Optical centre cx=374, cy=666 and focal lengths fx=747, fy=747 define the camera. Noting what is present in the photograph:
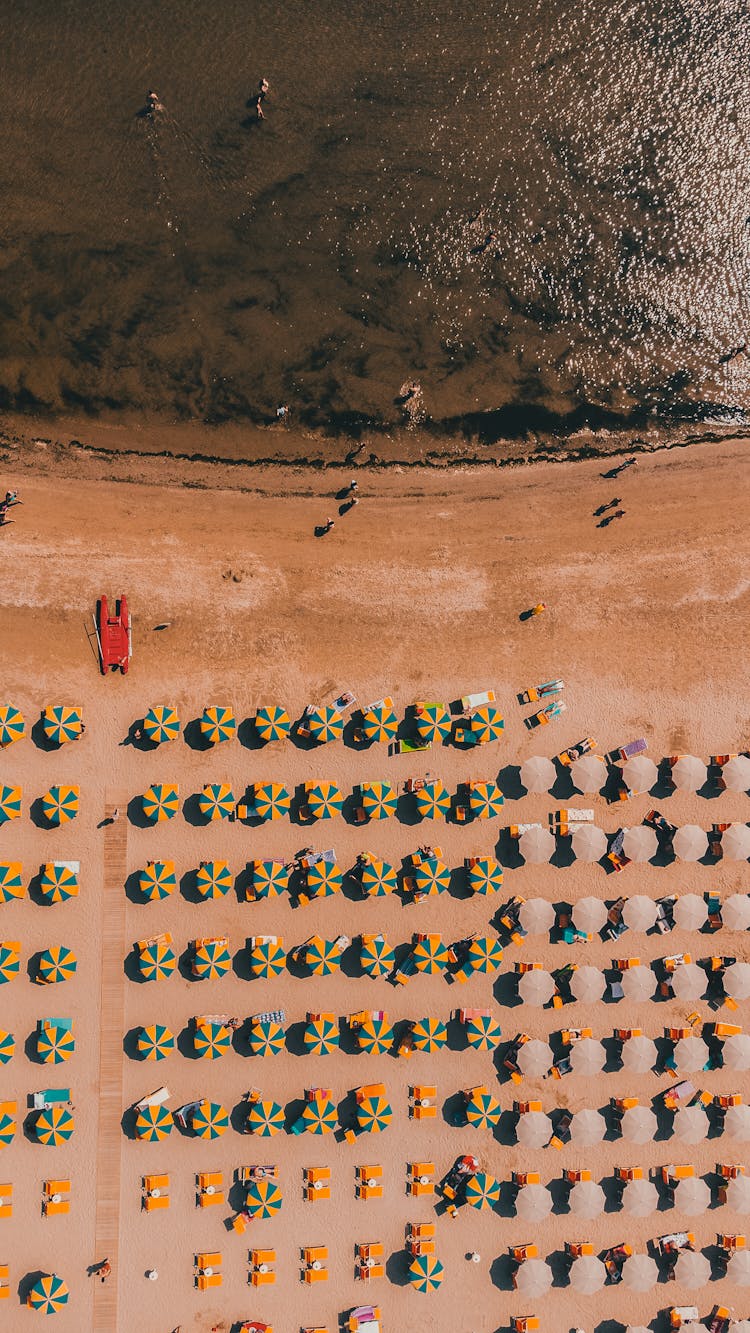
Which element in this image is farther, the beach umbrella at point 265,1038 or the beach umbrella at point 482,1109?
the beach umbrella at point 482,1109

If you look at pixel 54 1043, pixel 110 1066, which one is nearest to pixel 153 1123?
pixel 110 1066

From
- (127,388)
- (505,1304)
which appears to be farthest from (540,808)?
(127,388)

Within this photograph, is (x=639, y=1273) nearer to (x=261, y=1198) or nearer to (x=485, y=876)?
(x=261, y=1198)

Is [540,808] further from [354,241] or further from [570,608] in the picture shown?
[354,241]

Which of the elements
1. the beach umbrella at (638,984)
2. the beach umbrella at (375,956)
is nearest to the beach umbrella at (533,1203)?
the beach umbrella at (638,984)

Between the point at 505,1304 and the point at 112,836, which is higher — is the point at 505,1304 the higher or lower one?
the lower one

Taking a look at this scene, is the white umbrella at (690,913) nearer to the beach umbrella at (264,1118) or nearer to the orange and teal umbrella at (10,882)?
the beach umbrella at (264,1118)
